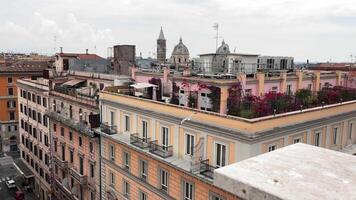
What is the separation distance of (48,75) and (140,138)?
2671 cm

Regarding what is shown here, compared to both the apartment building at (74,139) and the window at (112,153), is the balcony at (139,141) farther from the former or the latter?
Answer: the apartment building at (74,139)

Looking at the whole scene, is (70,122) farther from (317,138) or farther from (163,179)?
(317,138)

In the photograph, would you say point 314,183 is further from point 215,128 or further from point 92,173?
point 92,173

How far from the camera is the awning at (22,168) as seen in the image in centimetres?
5741

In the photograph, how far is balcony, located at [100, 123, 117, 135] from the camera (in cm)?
3001

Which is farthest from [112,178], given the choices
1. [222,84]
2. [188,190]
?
[222,84]

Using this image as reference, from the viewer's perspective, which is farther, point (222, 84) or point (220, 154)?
point (222, 84)

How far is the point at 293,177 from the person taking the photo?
4.13 meters

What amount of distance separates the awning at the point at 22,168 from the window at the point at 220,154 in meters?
46.1

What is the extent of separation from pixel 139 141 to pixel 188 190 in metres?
5.96

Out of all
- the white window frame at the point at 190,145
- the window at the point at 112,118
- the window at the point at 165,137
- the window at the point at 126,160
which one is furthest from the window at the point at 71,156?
the white window frame at the point at 190,145

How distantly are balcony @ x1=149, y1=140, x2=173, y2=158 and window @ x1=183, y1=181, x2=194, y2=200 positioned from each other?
2.30 m

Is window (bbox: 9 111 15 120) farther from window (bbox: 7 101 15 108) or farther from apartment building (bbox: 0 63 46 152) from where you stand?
window (bbox: 7 101 15 108)

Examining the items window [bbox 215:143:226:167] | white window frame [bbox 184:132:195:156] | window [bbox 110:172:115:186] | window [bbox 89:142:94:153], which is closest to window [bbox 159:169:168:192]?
white window frame [bbox 184:132:195:156]
